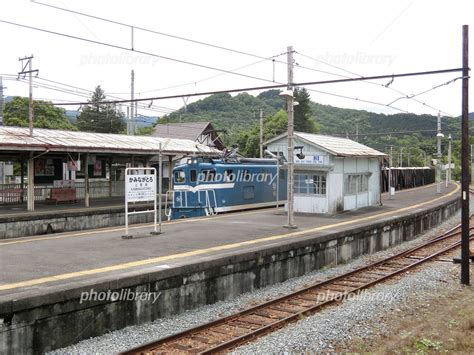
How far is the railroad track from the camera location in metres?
7.18

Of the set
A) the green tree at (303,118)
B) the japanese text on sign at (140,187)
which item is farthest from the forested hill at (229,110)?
the japanese text on sign at (140,187)

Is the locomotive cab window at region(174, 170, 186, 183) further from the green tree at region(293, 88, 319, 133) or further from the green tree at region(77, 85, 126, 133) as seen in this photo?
the green tree at region(293, 88, 319, 133)

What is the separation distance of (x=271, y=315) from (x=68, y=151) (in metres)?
15.3

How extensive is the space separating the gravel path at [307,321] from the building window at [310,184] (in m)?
7.10

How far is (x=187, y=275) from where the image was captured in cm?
909

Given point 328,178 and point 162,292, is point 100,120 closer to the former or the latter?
point 328,178

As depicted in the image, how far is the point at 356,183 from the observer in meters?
21.3

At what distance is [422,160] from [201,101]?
37250 millimetres

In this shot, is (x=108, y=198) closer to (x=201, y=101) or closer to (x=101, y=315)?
(x=101, y=315)

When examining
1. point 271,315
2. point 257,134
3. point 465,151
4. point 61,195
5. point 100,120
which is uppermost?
point 100,120

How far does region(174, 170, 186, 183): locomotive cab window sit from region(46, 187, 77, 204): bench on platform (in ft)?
20.3

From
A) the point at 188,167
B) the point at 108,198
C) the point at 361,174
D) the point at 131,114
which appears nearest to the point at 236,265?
the point at 188,167

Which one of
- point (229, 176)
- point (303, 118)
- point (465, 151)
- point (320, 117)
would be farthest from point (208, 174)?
point (320, 117)

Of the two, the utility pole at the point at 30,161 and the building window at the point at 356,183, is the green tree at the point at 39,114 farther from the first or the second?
the building window at the point at 356,183
